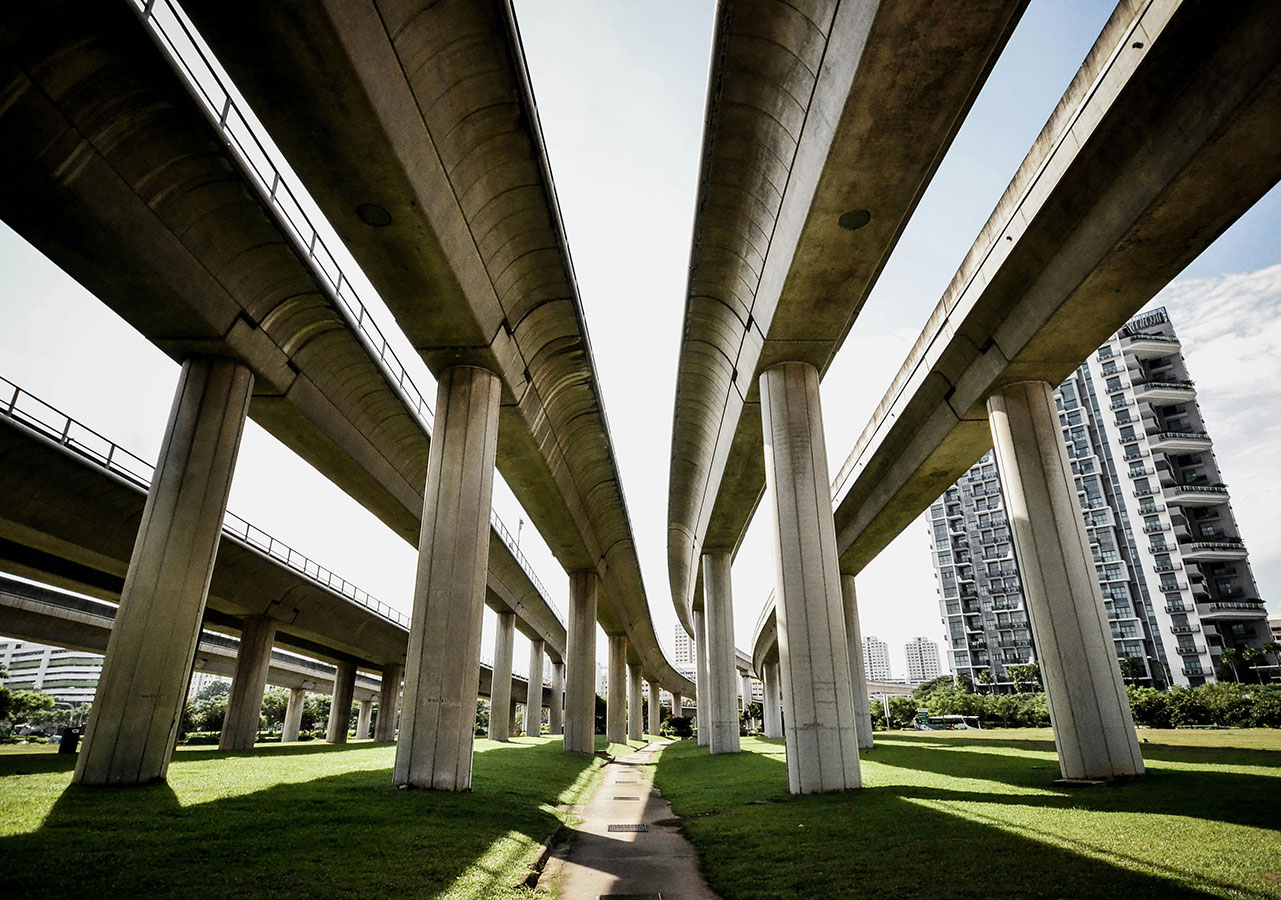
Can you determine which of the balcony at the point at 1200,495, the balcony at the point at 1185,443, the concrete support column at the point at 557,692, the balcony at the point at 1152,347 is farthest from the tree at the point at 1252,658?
the concrete support column at the point at 557,692

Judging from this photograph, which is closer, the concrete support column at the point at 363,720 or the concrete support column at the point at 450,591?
the concrete support column at the point at 450,591

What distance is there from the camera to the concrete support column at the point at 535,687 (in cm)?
5734

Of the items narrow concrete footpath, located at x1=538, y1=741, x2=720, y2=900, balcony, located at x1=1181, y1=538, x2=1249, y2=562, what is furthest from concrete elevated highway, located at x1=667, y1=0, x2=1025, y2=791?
balcony, located at x1=1181, y1=538, x2=1249, y2=562

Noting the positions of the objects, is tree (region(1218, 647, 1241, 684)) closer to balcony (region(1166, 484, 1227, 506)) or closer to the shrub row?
balcony (region(1166, 484, 1227, 506))

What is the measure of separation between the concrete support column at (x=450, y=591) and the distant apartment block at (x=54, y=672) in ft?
727

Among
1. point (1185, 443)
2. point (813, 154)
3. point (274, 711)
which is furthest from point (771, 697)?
point (274, 711)

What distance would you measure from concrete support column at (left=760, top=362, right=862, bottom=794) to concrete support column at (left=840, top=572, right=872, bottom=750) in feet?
54.8

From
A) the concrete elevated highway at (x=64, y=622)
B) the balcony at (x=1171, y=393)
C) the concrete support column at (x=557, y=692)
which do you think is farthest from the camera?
the balcony at (x=1171, y=393)

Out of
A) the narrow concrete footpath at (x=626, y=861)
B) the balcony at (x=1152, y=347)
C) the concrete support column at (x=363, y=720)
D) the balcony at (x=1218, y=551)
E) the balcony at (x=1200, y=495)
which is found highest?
the balcony at (x=1152, y=347)

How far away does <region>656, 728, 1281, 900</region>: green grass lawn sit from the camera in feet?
21.3

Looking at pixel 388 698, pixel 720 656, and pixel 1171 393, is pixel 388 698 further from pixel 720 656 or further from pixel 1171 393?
pixel 1171 393

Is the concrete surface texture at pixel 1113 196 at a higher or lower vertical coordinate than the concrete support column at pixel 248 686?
higher

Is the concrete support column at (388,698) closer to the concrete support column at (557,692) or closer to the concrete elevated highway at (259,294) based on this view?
the concrete support column at (557,692)

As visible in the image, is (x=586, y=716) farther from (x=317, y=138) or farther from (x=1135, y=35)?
(x=1135, y=35)
